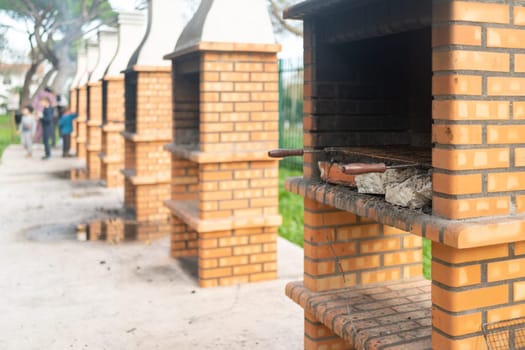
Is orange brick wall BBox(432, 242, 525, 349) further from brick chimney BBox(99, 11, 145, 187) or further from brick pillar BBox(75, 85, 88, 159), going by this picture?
brick pillar BBox(75, 85, 88, 159)

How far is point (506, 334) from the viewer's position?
2662 millimetres

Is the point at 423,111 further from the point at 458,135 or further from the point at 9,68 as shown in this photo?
the point at 9,68

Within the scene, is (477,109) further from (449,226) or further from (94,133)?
(94,133)

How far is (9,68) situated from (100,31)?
48.7 metres

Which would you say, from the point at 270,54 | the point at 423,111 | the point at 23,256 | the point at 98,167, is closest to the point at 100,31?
the point at 98,167

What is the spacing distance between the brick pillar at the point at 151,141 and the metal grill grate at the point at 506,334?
284 inches

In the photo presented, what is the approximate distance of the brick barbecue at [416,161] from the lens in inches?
97.7

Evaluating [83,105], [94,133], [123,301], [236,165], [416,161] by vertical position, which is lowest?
[123,301]

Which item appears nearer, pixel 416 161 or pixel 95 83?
pixel 416 161

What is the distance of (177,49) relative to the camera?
673 centimetres

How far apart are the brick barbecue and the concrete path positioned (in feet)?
3.94

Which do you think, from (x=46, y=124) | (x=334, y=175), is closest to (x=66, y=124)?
(x=46, y=124)

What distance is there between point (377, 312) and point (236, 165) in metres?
3.03

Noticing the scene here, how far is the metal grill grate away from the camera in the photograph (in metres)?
2.61
